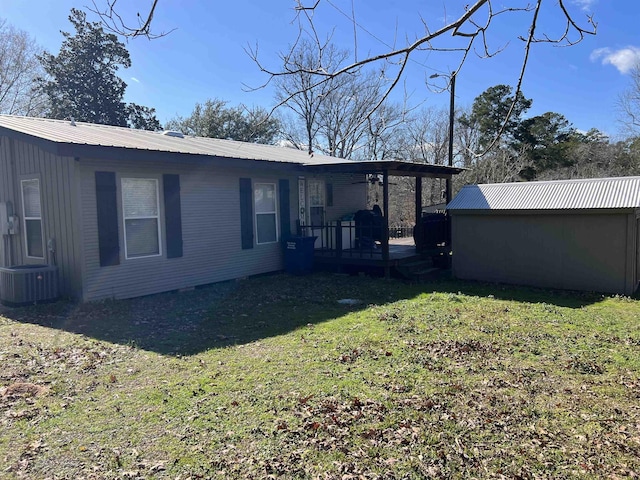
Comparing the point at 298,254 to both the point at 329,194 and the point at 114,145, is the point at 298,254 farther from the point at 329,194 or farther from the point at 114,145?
the point at 114,145

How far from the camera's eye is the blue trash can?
10.9 metres

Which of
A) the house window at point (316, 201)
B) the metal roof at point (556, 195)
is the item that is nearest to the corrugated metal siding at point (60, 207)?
the house window at point (316, 201)

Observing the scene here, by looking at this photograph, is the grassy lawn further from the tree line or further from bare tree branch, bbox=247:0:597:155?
the tree line

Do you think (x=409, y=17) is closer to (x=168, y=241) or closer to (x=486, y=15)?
(x=486, y=15)

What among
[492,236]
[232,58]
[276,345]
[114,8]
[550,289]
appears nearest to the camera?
[114,8]

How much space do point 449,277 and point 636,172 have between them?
66.1 ft

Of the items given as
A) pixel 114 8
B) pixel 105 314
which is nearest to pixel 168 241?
pixel 105 314

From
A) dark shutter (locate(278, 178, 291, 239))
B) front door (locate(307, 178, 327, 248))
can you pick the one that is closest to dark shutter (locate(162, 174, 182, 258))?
dark shutter (locate(278, 178, 291, 239))

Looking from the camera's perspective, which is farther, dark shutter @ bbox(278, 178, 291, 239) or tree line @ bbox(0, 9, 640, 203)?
tree line @ bbox(0, 9, 640, 203)

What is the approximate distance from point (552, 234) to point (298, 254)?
531 cm

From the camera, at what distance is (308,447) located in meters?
3.22

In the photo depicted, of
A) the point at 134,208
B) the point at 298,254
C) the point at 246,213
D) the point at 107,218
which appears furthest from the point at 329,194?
the point at 107,218

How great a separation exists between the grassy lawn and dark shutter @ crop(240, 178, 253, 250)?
10.3 ft

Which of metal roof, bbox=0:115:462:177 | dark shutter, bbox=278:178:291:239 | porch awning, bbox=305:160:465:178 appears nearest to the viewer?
metal roof, bbox=0:115:462:177
